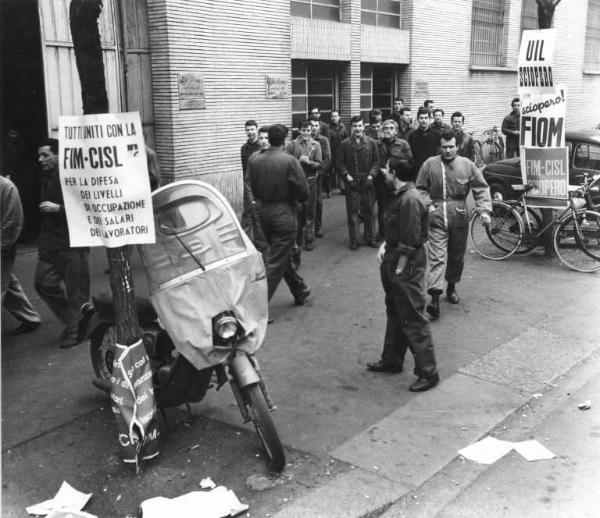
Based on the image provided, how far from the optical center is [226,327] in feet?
14.1

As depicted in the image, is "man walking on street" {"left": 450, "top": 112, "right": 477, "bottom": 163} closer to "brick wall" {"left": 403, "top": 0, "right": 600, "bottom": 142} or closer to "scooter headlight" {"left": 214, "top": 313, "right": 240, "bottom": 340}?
"brick wall" {"left": 403, "top": 0, "right": 600, "bottom": 142}

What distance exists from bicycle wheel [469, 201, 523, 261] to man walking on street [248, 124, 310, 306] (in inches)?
133

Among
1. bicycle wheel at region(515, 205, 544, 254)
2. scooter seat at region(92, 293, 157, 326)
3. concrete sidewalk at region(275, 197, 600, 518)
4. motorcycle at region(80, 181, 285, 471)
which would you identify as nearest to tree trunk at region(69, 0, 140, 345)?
motorcycle at region(80, 181, 285, 471)

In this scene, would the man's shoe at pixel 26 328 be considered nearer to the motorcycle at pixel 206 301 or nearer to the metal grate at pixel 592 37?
the motorcycle at pixel 206 301

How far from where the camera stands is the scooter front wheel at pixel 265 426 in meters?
4.22

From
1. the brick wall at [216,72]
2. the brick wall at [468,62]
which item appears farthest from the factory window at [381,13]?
the brick wall at [216,72]

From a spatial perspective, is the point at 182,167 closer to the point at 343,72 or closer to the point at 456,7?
the point at 343,72

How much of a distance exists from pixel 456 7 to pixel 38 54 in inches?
497

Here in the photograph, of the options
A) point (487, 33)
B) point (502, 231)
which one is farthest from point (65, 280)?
point (487, 33)

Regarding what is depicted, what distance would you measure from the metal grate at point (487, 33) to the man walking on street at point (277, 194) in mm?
15199

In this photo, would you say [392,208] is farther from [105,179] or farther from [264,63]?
[264,63]

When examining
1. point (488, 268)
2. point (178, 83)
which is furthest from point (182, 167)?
point (488, 268)

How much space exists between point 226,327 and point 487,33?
19.4 m

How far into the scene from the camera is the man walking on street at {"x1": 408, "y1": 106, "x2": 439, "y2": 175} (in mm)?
11906
